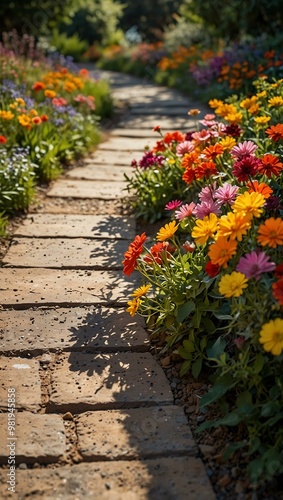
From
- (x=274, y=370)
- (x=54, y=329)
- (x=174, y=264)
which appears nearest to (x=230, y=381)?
(x=274, y=370)

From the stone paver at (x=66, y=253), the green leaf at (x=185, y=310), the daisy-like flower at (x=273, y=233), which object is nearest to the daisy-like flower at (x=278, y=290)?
the daisy-like flower at (x=273, y=233)

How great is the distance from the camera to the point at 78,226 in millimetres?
4043

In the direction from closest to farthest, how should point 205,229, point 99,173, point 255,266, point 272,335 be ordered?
point 272,335
point 255,266
point 205,229
point 99,173

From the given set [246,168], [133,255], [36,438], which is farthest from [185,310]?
[36,438]

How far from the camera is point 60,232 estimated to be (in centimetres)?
392

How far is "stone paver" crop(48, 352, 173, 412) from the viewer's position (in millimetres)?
2354

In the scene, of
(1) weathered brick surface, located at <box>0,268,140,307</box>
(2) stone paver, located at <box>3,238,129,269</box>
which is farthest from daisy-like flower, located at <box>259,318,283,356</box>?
(2) stone paver, located at <box>3,238,129,269</box>

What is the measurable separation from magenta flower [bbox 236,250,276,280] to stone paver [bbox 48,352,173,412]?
63 centimetres

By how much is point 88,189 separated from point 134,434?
2783 millimetres

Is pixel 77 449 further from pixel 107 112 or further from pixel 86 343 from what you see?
pixel 107 112

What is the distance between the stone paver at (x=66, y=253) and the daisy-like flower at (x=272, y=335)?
1579 millimetres

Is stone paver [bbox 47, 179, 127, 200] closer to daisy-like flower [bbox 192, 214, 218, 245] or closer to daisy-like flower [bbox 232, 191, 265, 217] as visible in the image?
daisy-like flower [bbox 192, 214, 218, 245]

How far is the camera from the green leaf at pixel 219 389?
2.19 m

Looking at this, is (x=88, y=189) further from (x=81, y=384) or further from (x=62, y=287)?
(x=81, y=384)
